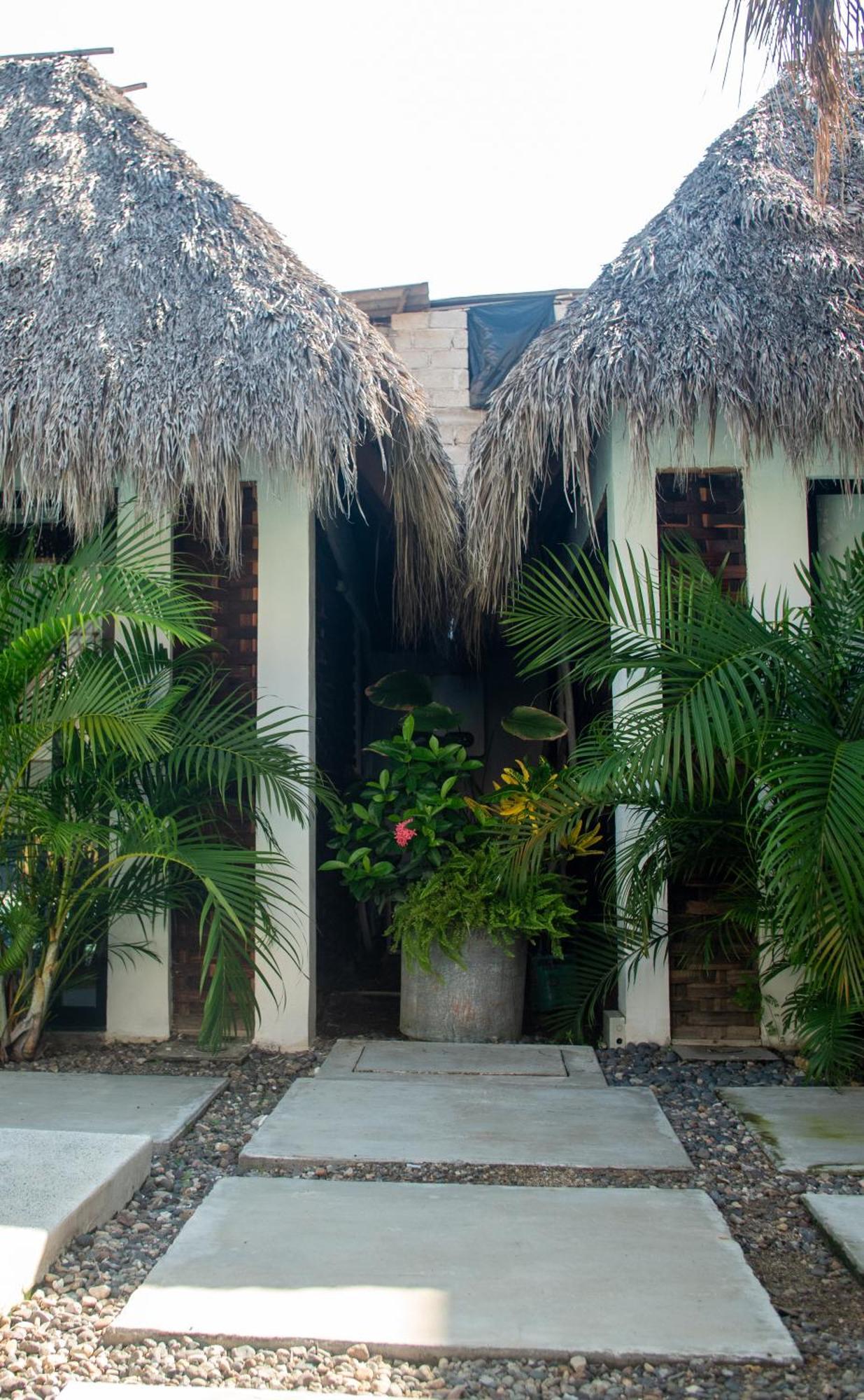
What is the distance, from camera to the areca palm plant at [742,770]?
2.91 metres

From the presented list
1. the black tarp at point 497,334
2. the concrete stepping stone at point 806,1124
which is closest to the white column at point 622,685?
the concrete stepping stone at point 806,1124

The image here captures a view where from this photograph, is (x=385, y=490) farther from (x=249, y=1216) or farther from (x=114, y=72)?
(x=249, y=1216)

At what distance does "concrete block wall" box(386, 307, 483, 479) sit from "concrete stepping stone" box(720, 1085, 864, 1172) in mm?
6790

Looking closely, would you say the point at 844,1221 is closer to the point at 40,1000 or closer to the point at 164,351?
the point at 40,1000

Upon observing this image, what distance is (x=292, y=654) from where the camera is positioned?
435cm

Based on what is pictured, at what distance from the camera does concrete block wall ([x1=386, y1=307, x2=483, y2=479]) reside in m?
9.38

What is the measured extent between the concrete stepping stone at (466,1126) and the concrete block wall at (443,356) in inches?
262

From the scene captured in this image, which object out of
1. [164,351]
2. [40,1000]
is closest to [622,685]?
[164,351]

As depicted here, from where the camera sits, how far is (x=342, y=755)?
6.44 m

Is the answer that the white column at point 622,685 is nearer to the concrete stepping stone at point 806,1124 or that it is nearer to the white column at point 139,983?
the concrete stepping stone at point 806,1124

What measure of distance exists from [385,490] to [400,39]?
1.86 m

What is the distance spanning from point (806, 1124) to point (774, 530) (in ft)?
7.03

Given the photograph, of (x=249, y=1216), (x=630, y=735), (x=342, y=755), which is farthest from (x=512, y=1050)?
(x=342, y=755)

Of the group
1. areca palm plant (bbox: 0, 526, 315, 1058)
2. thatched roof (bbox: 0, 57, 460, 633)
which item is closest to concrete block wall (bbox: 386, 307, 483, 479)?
thatched roof (bbox: 0, 57, 460, 633)
